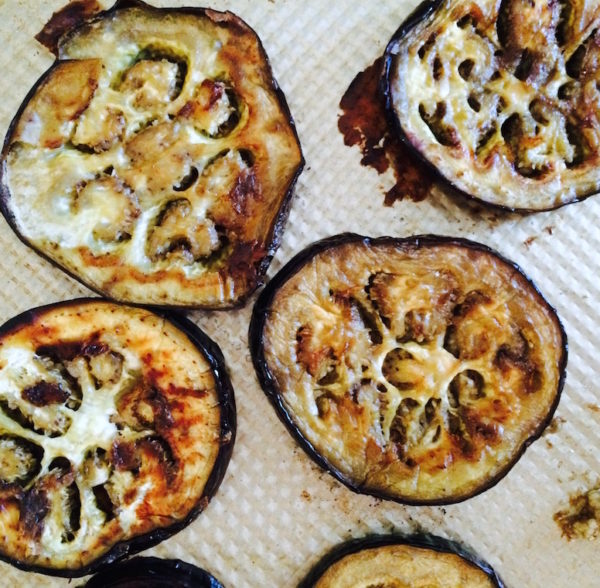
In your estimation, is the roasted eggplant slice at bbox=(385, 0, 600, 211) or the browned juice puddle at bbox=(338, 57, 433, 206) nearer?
the roasted eggplant slice at bbox=(385, 0, 600, 211)

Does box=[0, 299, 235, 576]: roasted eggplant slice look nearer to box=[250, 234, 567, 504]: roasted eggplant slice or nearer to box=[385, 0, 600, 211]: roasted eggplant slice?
box=[250, 234, 567, 504]: roasted eggplant slice

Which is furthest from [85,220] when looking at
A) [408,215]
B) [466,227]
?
[466,227]

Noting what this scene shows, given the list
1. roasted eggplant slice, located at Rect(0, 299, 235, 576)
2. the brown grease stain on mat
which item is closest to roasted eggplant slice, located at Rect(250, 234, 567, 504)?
roasted eggplant slice, located at Rect(0, 299, 235, 576)

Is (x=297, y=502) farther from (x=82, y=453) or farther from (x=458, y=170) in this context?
(x=458, y=170)

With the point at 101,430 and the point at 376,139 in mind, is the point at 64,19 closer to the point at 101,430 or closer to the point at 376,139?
the point at 376,139

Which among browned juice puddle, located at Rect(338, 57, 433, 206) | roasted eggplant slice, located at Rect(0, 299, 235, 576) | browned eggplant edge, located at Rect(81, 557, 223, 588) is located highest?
browned juice puddle, located at Rect(338, 57, 433, 206)

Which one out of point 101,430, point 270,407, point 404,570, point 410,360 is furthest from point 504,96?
point 101,430
